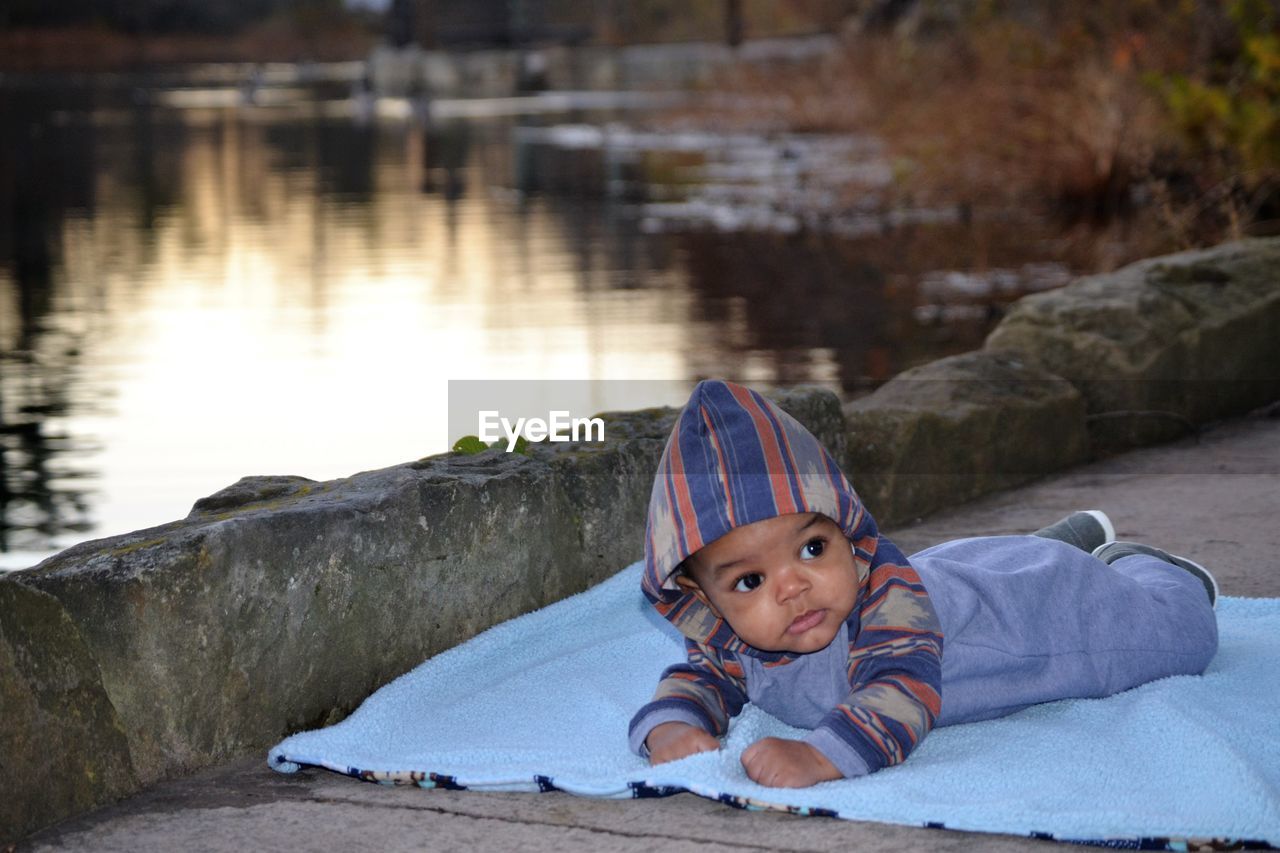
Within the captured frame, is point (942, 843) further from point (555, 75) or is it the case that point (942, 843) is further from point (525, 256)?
point (555, 75)

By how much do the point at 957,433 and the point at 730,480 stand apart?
7.44ft

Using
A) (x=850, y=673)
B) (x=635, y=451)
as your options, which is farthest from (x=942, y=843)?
(x=635, y=451)

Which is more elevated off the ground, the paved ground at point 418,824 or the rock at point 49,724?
the rock at point 49,724

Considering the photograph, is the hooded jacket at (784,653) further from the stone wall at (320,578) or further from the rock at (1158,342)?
the rock at (1158,342)

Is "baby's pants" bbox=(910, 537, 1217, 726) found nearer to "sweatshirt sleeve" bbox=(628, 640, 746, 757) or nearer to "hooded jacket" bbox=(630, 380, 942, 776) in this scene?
"hooded jacket" bbox=(630, 380, 942, 776)

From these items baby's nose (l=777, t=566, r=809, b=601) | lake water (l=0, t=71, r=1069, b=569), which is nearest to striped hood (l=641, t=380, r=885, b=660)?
baby's nose (l=777, t=566, r=809, b=601)

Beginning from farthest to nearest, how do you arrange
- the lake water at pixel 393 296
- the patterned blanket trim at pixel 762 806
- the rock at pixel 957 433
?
the lake water at pixel 393 296 < the rock at pixel 957 433 < the patterned blanket trim at pixel 762 806

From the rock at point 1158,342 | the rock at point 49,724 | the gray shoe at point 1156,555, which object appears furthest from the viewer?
the rock at point 1158,342

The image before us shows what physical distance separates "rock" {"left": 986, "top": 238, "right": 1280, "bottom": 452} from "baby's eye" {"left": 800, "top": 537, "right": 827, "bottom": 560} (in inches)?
113

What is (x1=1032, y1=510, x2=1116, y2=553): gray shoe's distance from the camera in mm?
3873

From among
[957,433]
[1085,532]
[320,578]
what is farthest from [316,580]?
[957,433]

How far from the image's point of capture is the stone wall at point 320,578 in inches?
115

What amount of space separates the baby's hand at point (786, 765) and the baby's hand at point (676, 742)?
96mm


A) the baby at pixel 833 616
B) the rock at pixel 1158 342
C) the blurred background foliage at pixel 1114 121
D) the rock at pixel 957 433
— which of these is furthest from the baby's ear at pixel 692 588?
the blurred background foliage at pixel 1114 121
